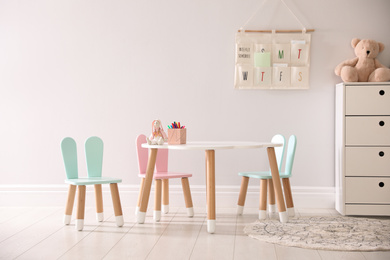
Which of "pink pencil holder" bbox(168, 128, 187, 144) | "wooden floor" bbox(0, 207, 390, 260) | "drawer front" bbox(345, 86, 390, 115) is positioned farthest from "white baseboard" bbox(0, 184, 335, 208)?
"pink pencil holder" bbox(168, 128, 187, 144)

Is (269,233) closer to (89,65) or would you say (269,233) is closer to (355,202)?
(355,202)

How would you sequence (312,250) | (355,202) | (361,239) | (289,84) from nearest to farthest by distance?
(312,250) → (361,239) → (355,202) → (289,84)

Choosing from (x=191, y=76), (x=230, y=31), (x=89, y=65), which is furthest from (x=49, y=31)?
(x=230, y=31)

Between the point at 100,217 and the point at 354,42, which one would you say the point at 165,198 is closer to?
the point at 100,217

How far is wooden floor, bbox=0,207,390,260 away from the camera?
291 centimetres

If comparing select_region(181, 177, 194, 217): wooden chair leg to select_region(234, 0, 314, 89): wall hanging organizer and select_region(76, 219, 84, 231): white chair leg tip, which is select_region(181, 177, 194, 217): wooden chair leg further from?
select_region(234, 0, 314, 89): wall hanging organizer

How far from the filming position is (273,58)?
4.49m

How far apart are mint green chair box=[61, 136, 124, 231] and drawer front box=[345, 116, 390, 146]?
6.07 feet

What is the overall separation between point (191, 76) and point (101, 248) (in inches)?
78.1

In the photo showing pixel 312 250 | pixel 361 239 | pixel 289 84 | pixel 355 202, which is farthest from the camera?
pixel 289 84

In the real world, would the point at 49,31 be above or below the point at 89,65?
above

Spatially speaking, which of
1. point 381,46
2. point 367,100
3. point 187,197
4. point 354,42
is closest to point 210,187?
point 187,197

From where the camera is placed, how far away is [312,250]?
301 centimetres

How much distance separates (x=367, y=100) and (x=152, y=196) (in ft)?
6.53
